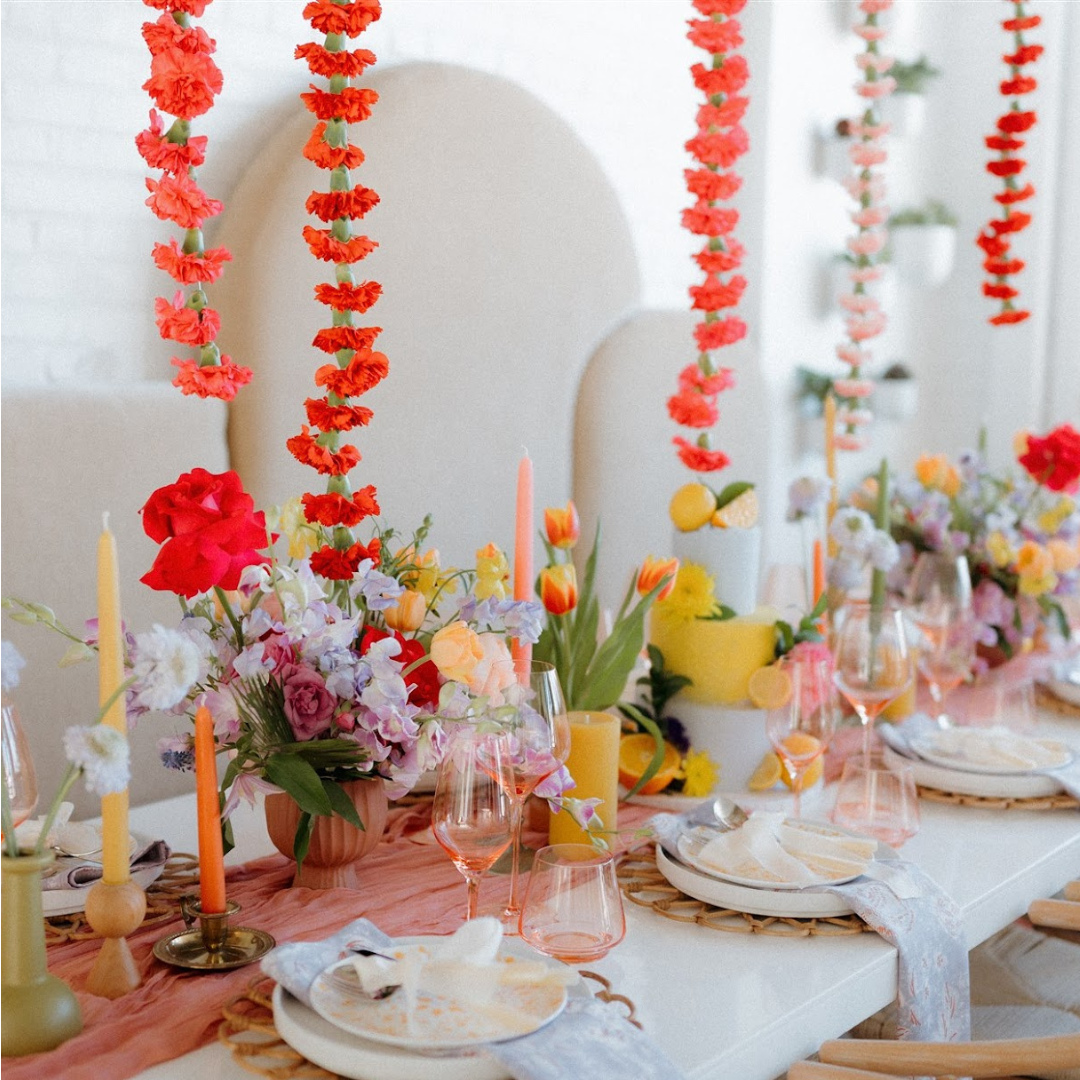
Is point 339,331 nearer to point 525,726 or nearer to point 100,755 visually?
point 525,726

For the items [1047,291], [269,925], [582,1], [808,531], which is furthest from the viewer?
[1047,291]

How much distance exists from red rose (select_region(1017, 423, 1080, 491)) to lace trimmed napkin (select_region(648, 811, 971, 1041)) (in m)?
1.02

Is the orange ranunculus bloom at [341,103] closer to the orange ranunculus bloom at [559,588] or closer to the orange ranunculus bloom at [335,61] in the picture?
the orange ranunculus bloom at [335,61]

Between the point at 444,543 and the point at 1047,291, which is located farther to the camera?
the point at 1047,291

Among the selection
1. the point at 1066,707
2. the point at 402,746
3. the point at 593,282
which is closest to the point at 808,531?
the point at 593,282

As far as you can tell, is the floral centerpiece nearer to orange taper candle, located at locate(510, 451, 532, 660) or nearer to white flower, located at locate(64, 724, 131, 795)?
orange taper candle, located at locate(510, 451, 532, 660)

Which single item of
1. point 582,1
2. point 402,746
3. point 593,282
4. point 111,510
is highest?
point 582,1

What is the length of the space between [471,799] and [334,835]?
19 cm

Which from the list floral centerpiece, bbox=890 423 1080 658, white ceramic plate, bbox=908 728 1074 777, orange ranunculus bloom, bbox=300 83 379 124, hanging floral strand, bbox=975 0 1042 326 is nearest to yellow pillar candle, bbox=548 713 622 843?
white ceramic plate, bbox=908 728 1074 777

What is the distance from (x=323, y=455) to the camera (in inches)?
48.1

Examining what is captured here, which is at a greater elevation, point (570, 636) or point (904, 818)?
point (570, 636)

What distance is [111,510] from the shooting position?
184cm

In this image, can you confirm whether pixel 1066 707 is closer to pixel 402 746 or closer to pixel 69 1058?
pixel 402 746

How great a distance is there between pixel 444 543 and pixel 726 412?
2.37ft
